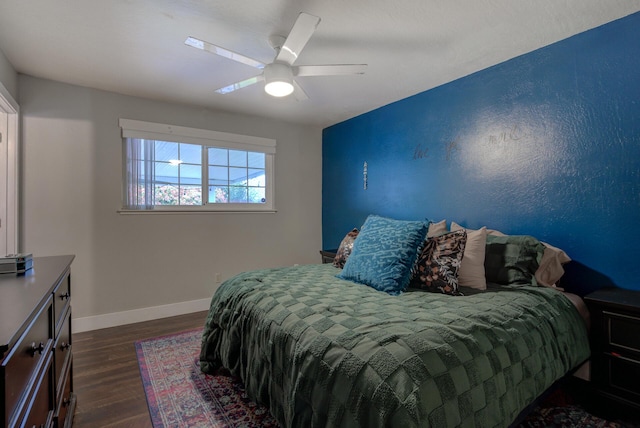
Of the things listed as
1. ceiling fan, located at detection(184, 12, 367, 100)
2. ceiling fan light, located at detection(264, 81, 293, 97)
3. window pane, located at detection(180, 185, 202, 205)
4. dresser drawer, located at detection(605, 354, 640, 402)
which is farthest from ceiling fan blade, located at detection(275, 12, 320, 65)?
dresser drawer, located at detection(605, 354, 640, 402)

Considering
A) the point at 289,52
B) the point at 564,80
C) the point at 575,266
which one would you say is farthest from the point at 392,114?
the point at 575,266

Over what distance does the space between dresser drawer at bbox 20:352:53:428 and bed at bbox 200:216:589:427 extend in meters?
0.81

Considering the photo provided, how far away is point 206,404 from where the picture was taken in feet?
5.95

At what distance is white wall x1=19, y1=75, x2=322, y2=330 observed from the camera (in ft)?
9.20

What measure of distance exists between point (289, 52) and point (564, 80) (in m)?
1.91

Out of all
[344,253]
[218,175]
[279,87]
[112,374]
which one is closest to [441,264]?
[344,253]

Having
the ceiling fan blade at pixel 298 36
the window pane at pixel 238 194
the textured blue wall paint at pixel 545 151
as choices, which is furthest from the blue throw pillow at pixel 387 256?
the window pane at pixel 238 194

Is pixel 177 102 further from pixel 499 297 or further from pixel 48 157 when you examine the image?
pixel 499 297

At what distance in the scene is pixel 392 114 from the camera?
342 cm

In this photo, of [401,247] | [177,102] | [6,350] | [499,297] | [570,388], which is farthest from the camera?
[177,102]

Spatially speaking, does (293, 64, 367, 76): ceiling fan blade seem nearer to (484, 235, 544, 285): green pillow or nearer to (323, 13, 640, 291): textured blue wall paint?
(323, 13, 640, 291): textured blue wall paint

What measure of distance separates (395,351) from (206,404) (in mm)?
1346

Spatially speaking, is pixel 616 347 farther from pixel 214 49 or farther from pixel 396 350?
pixel 214 49

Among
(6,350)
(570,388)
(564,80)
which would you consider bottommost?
(570,388)
